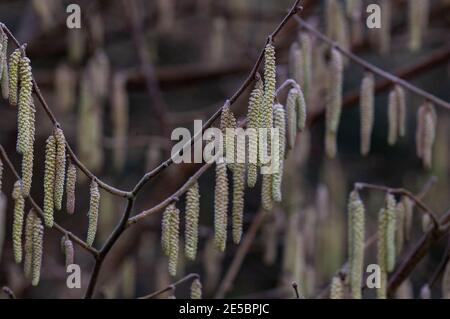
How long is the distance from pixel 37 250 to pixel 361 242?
0.57 m

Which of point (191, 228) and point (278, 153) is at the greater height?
point (278, 153)

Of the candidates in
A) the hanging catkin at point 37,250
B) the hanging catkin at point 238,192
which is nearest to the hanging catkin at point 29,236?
the hanging catkin at point 37,250

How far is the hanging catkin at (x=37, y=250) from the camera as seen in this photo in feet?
4.29

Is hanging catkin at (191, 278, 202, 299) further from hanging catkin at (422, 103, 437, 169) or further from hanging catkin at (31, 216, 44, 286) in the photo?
hanging catkin at (422, 103, 437, 169)

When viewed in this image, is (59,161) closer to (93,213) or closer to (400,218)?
(93,213)

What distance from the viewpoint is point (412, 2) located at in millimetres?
2271

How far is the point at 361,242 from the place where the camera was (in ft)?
4.86

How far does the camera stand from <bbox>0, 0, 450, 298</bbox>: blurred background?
263cm

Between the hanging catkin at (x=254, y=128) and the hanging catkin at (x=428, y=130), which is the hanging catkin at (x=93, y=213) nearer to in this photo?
the hanging catkin at (x=254, y=128)

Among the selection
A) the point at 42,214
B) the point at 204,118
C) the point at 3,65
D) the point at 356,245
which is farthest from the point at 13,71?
the point at 204,118

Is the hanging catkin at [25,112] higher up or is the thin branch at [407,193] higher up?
the hanging catkin at [25,112]

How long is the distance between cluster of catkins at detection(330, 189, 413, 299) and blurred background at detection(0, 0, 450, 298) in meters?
0.27

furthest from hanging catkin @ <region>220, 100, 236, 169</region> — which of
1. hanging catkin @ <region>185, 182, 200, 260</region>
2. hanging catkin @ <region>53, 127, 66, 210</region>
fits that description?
hanging catkin @ <region>53, 127, 66, 210</region>

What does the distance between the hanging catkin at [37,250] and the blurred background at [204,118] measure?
419 mm
